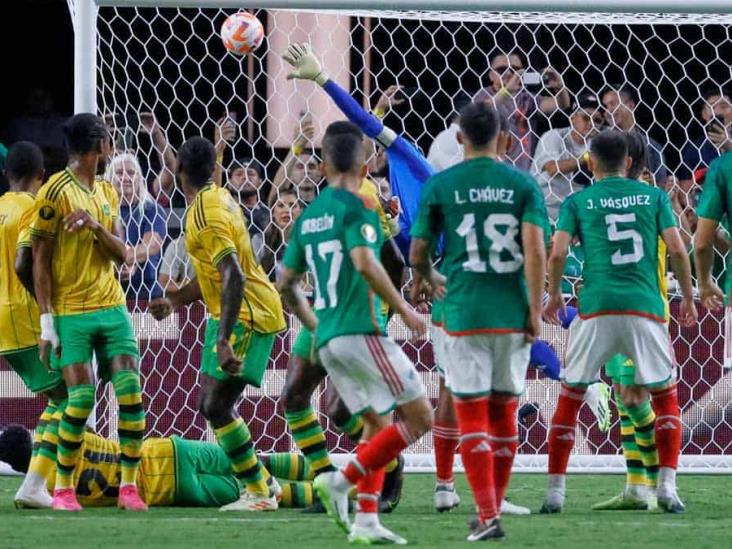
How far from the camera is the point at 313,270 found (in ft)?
23.1

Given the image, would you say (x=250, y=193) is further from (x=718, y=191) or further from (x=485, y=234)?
(x=485, y=234)

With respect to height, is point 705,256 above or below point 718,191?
below

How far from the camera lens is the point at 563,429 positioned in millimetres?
8281

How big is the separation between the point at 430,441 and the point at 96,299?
362cm

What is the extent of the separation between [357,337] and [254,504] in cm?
209

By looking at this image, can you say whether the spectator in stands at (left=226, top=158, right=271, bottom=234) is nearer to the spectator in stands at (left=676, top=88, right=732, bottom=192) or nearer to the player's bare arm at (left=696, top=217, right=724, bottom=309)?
the spectator in stands at (left=676, top=88, right=732, bottom=192)

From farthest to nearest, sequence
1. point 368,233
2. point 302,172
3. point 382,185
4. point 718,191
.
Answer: point 382,185
point 302,172
point 718,191
point 368,233

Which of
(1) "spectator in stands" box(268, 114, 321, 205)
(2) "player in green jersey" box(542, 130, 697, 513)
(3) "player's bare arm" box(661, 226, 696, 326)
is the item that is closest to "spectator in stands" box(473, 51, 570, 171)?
(1) "spectator in stands" box(268, 114, 321, 205)

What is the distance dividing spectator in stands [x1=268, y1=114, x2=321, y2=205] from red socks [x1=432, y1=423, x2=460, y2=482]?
11.4 feet

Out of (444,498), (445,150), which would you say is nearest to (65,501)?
(444,498)

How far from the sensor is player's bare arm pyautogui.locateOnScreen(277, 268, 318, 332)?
7.16 m

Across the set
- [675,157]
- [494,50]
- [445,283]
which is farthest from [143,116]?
[445,283]

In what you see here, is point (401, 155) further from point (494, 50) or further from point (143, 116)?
point (494, 50)

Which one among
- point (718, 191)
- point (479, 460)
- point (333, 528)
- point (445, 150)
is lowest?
point (333, 528)
